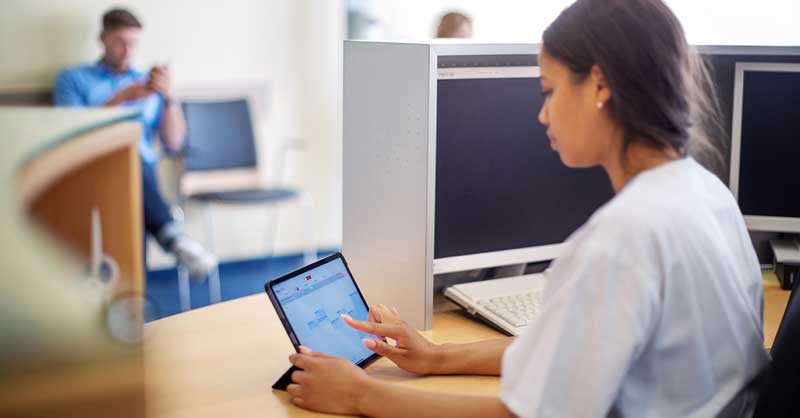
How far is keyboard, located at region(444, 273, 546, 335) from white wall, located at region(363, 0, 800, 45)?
42 cm

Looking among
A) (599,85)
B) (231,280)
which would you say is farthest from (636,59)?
(231,280)

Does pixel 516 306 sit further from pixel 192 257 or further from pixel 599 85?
pixel 192 257

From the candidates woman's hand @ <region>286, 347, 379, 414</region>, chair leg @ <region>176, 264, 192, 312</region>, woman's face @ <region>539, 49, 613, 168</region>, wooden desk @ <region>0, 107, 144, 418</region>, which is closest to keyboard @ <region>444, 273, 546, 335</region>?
woman's hand @ <region>286, 347, 379, 414</region>

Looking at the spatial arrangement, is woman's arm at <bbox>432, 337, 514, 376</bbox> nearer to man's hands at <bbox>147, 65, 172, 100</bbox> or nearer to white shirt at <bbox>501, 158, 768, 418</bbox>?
white shirt at <bbox>501, 158, 768, 418</bbox>

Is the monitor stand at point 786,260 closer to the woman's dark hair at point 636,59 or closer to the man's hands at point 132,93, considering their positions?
the woman's dark hair at point 636,59

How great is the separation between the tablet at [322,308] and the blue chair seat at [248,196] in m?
2.96

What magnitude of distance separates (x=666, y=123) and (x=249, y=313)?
84 centimetres

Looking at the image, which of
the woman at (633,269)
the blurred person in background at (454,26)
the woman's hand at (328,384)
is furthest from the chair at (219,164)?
the woman at (633,269)

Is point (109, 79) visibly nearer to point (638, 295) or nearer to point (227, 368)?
point (227, 368)

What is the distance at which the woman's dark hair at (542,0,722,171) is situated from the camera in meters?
0.98

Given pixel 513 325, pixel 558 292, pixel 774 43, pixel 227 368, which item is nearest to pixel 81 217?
pixel 558 292

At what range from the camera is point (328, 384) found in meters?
1.15

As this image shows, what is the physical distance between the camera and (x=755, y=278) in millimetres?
1114

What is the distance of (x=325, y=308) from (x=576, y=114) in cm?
46
